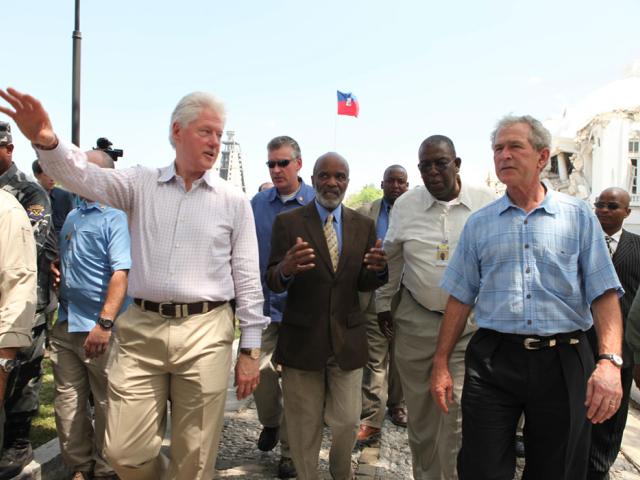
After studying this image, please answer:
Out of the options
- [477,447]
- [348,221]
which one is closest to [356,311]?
[348,221]

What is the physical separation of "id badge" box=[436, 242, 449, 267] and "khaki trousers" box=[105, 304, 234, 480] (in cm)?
165

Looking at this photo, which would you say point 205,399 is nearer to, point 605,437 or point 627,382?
point 605,437

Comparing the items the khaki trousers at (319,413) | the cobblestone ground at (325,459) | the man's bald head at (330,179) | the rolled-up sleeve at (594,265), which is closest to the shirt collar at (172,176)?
the man's bald head at (330,179)

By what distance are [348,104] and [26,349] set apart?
20237mm

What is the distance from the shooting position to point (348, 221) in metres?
3.97

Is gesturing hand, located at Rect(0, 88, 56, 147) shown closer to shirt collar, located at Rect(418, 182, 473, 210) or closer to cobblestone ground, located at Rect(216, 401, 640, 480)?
shirt collar, located at Rect(418, 182, 473, 210)

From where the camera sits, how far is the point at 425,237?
412 centimetres

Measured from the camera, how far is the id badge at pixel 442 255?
3990 millimetres

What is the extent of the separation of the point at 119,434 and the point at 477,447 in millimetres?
1882

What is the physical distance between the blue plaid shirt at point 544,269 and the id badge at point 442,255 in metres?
0.83

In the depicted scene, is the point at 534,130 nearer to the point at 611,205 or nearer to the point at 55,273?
the point at 611,205

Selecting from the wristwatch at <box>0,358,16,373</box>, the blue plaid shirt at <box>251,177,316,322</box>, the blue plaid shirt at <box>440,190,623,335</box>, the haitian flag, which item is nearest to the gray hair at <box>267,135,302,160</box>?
the blue plaid shirt at <box>251,177,316,322</box>

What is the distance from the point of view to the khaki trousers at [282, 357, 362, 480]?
3770 millimetres

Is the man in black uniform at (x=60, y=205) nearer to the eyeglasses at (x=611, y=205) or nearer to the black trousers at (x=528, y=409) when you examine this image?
the black trousers at (x=528, y=409)
